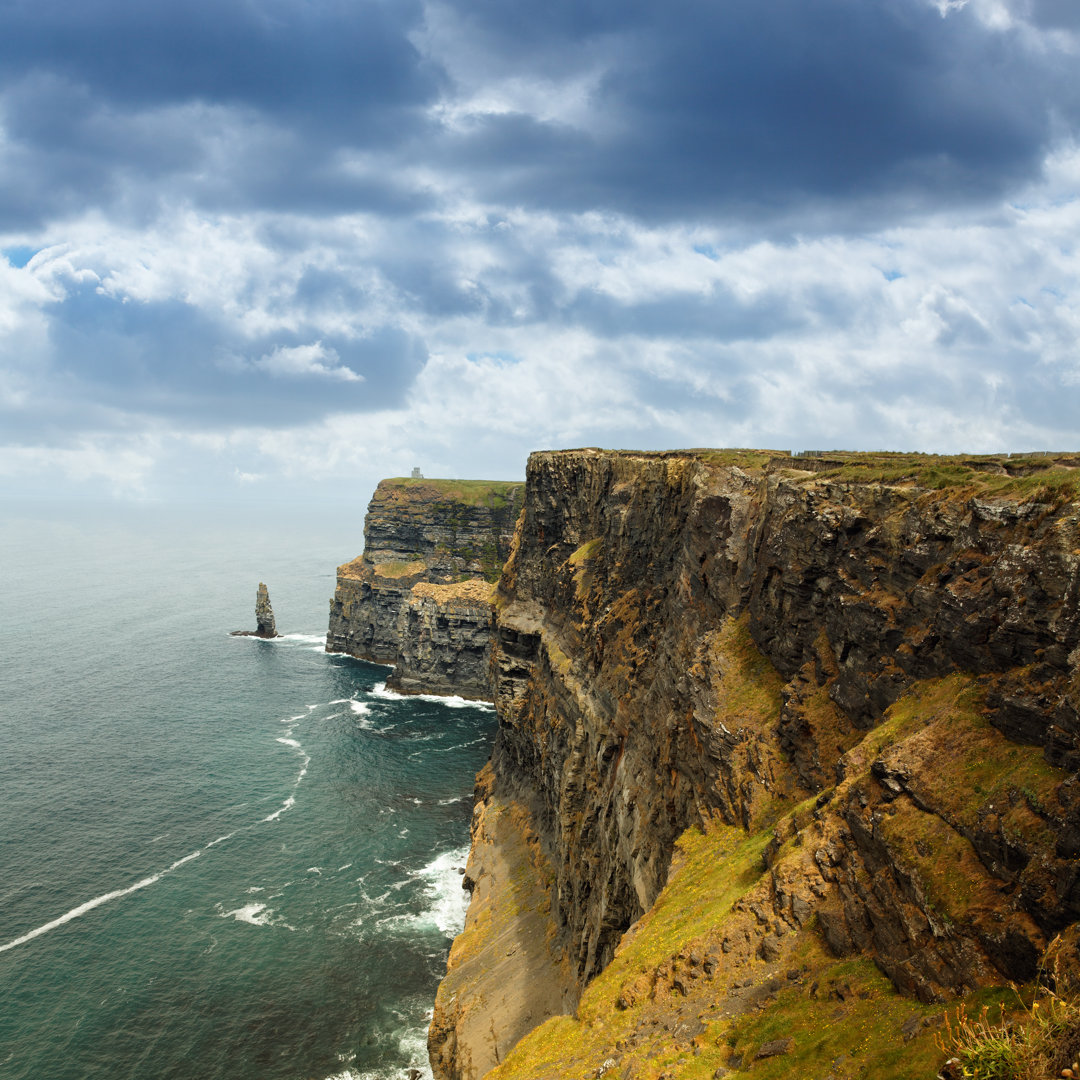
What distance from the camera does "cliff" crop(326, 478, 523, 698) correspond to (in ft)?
459

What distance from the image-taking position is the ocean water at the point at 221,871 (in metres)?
52.1

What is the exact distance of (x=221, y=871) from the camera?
238ft

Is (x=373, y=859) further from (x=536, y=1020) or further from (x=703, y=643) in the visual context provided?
(x=703, y=643)

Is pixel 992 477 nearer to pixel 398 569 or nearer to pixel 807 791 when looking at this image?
pixel 807 791

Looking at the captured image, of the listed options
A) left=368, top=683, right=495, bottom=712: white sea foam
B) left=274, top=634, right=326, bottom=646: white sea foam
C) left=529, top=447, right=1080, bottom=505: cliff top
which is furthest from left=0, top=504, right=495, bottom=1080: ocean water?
left=529, top=447, right=1080, bottom=505: cliff top

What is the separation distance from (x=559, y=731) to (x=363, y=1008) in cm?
2684

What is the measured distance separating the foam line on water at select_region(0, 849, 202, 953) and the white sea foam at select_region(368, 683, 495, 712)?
202 feet

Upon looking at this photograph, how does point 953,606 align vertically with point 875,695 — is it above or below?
above

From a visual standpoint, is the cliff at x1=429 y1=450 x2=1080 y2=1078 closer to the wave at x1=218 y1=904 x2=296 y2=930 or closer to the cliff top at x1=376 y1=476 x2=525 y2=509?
the wave at x1=218 y1=904 x2=296 y2=930

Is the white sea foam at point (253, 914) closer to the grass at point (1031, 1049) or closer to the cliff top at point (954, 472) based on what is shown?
the cliff top at point (954, 472)

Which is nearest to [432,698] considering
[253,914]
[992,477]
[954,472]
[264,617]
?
[264,617]

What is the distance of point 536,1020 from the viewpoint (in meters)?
45.4

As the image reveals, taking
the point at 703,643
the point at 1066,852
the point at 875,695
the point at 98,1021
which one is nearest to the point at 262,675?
the point at 98,1021

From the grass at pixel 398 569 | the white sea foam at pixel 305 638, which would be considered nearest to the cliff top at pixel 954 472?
the grass at pixel 398 569
